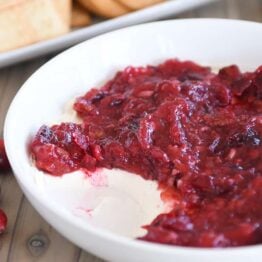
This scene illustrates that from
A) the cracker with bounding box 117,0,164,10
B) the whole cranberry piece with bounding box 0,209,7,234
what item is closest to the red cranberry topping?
the whole cranberry piece with bounding box 0,209,7,234

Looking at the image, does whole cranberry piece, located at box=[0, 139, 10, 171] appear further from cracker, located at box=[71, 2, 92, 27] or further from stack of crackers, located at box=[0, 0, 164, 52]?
cracker, located at box=[71, 2, 92, 27]

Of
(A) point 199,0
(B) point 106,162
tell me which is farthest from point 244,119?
(A) point 199,0

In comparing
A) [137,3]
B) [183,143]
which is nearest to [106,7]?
[137,3]

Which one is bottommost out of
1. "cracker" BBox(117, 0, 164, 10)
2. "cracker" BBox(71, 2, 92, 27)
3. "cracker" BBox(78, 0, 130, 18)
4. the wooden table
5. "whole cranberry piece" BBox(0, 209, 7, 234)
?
the wooden table

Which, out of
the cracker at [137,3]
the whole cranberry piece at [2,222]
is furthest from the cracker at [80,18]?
the whole cranberry piece at [2,222]

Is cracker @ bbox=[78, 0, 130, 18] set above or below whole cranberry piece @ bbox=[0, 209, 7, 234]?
above

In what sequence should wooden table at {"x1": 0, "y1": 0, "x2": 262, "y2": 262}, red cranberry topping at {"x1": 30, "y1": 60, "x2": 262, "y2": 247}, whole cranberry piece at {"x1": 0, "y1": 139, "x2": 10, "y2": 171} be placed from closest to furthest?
red cranberry topping at {"x1": 30, "y1": 60, "x2": 262, "y2": 247} → wooden table at {"x1": 0, "y1": 0, "x2": 262, "y2": 262} → whole cranberry piece at {"x1": 0, "y1": 139, "x2": 10, "y2": 171}

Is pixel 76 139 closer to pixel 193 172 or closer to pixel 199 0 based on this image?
pixel 193 172

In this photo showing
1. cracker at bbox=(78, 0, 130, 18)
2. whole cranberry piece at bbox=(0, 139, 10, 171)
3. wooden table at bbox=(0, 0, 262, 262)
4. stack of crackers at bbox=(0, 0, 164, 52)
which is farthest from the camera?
cracker at bbox=(78, 0, 130, 18)
